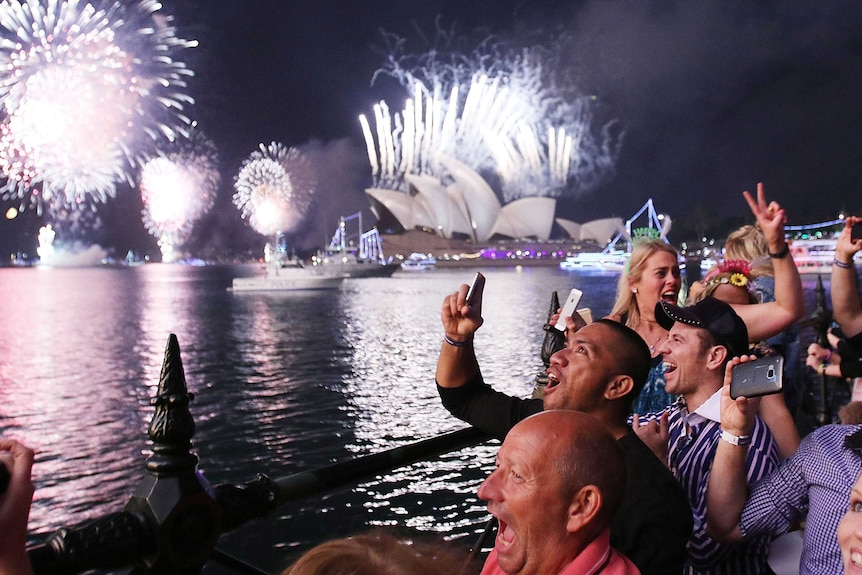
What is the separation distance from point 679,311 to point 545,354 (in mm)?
484

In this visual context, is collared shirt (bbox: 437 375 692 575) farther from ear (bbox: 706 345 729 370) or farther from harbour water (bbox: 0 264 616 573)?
harbour water (bbox: 0 264 616 573)

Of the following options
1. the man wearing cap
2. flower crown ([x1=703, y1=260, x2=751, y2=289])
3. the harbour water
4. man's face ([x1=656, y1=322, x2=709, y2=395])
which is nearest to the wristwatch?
the man wearing cap

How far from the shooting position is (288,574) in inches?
41.3

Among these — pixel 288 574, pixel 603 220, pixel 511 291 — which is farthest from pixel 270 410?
pixel 603 220

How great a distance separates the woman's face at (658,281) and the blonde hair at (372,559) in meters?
2.17

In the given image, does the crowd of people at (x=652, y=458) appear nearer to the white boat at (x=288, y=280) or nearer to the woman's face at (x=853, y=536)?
the woman's face at (x=853, y=536)

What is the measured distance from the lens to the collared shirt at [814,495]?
175 centimetres

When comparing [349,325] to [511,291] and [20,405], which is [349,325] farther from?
[511,291]

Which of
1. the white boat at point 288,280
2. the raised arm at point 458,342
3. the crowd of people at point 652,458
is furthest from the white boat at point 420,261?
the raised arm at point 458,342

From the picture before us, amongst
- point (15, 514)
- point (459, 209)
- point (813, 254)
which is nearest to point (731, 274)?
point (15, 514)

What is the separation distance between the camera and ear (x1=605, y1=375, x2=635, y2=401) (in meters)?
1.92

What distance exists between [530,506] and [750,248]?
2.96 m

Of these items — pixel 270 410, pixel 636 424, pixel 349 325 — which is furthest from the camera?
pixel 349 325

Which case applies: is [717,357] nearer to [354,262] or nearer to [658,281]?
[658,281]
